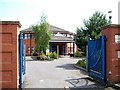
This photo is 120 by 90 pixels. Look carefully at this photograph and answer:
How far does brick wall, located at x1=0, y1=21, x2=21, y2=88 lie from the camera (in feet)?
34.1

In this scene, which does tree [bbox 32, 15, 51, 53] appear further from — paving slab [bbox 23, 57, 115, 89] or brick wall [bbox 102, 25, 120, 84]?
brick wall [bbox 102, 25, 120, 84]

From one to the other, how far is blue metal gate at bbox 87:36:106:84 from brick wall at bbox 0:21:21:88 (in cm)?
449

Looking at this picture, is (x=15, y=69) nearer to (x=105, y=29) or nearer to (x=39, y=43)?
(x=105, y=29)

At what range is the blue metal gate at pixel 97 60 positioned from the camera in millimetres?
12680

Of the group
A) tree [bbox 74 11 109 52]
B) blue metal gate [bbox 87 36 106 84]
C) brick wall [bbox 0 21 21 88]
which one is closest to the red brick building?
Answer: tree [bbox 74 11 109 52]

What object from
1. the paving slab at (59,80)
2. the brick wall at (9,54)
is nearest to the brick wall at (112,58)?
the paving slab at (59,80)

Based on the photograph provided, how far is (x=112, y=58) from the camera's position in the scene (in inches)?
478

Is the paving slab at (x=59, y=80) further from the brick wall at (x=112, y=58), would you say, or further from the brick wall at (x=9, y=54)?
the brick wall at (x=9, y=54)

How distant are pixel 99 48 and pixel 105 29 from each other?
114cm

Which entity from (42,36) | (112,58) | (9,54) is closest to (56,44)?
(42,36)

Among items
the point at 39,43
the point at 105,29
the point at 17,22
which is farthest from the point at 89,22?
the point at 17,22

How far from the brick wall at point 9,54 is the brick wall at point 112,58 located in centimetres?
453

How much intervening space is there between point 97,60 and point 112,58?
5.66ft

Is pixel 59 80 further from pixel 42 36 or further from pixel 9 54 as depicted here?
pixel 42 36
